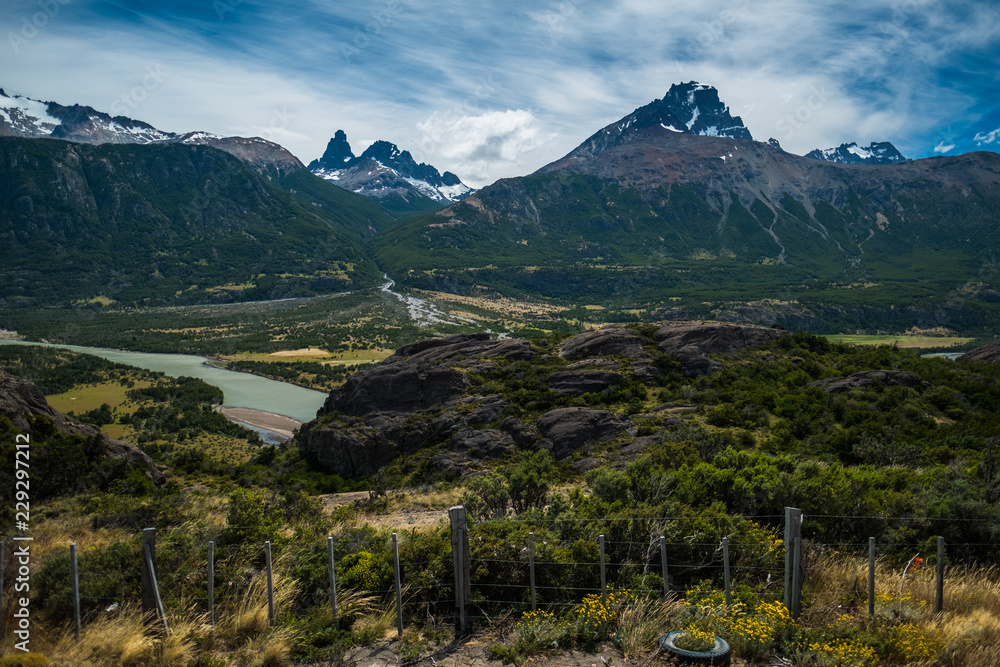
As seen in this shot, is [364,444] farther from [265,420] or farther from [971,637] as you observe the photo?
[265,420]

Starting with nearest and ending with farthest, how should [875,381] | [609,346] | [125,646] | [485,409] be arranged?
[125,646] → [875,381] → [485,409] → [609,346]

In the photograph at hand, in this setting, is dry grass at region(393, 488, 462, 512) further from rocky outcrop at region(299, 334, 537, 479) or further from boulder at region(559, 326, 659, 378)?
boulder at region(559, 326, 659, 378)

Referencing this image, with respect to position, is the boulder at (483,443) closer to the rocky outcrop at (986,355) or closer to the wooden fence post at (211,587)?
the wooden fence post at (211,587)

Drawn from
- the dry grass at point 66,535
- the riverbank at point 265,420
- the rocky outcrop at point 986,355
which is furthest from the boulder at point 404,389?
the rocky outcrop at point 986,355

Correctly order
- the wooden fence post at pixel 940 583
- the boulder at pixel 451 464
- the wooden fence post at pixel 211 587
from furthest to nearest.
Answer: the boulder at pixel 451 464 → the wooden fence post at pixel 211 587 → the wooden fence post at pixel 940 583

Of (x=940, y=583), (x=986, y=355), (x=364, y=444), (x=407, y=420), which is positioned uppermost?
(x=986, y=355)

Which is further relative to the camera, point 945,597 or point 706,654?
point 945,597

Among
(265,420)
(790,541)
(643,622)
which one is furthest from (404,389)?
(265,420)
